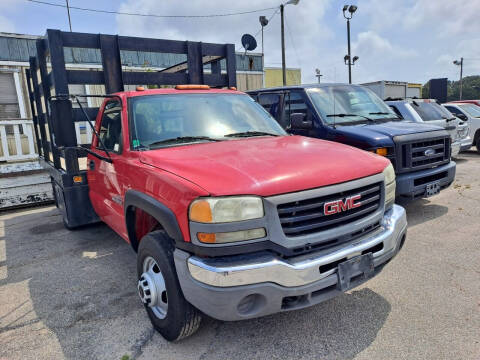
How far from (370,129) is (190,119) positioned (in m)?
2.97

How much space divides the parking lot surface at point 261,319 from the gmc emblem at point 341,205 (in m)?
0.98

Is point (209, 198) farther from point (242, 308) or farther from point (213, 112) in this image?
point (213, 112)

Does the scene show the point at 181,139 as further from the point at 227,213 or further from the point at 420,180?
Answer: the point at 420,180

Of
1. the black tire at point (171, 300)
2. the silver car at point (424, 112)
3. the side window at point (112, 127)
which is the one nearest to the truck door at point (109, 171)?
the side window at point (112, 127)

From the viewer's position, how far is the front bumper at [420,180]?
489 centimetres

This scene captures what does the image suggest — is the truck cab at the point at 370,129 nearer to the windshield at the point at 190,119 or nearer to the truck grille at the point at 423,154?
the truck grille at the point at 423,154

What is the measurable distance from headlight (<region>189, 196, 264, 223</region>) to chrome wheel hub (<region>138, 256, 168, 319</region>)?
2.35 ft

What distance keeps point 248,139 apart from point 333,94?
10.4 ft

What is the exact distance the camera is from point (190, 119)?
3.43 meters

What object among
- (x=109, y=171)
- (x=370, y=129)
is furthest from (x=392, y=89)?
(x=109, y=171)

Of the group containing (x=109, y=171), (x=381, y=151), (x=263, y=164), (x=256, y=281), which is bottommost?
(x=256, y=281)

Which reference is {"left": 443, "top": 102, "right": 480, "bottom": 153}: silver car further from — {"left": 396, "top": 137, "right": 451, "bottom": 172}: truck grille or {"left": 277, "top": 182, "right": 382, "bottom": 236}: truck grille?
{"left": 277, "top": 182, "right": 382, "bottom": 236}: truck grille

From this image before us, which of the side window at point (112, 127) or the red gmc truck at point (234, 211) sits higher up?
the side window at point (112, 127)

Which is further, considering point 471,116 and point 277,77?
point 277,77
